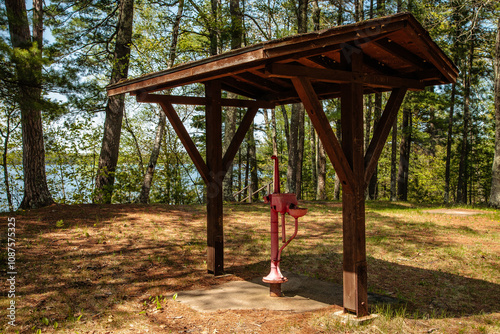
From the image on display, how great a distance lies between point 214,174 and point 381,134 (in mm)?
2360

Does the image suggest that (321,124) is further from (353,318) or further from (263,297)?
(263,297)

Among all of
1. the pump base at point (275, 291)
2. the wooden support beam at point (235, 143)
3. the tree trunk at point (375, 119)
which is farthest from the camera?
the tree trunk at point (375, 119)

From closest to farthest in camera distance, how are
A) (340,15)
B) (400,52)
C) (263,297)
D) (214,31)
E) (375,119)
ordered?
(400,52)
(263,297)
(214,31)
(375,119)
(340,15)

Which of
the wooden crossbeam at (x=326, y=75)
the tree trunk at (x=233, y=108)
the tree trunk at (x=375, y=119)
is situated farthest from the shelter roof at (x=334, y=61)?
the tree trunk at (x=375, y=119)

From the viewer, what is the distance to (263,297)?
4.40 m

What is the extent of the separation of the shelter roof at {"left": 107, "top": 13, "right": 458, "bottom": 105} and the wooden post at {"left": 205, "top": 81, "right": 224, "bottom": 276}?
1.09 ft

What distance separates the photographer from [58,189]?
46.6ft

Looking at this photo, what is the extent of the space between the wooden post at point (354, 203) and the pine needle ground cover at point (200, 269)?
320 mm

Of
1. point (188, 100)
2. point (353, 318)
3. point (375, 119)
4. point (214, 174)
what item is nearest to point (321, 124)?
point (353, 318)

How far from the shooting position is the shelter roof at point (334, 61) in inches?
128

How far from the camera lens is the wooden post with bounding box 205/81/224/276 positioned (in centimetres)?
519

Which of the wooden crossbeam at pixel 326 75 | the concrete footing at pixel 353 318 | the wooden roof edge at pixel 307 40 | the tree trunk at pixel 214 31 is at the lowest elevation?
the concrete footing at pixel 353 318

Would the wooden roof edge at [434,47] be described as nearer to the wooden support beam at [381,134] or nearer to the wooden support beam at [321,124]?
the wooden support beam at [381,134]

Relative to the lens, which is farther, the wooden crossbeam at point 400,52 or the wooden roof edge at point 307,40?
the wooden crossbeam at point 400,52
